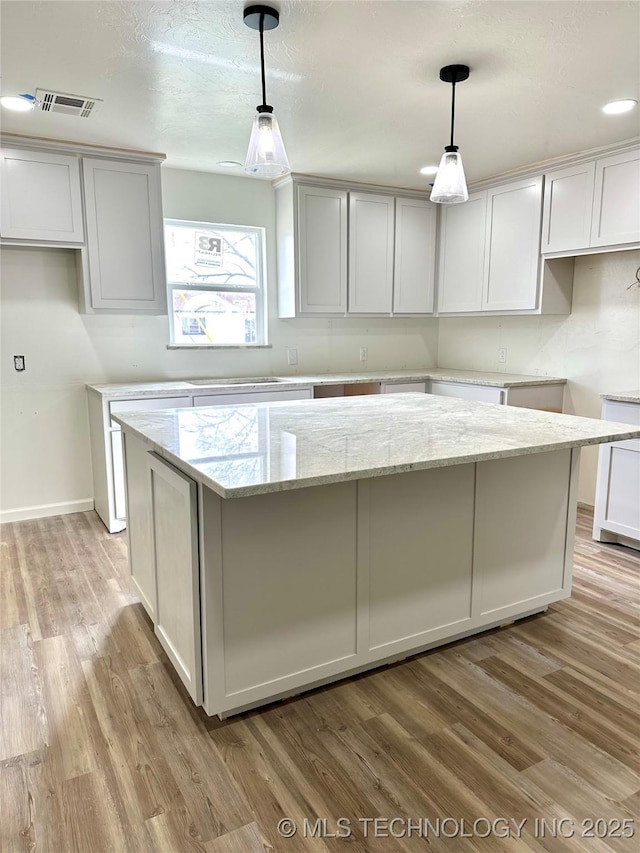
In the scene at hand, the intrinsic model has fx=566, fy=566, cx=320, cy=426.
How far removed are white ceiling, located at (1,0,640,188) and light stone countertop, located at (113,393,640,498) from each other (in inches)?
58.3

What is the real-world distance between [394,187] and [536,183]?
112 centimetres

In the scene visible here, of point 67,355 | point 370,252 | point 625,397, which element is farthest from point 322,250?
point 625,397

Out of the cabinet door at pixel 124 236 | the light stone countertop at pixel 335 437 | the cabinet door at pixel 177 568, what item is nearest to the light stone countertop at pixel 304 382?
the cabinet door at pixel 124 236

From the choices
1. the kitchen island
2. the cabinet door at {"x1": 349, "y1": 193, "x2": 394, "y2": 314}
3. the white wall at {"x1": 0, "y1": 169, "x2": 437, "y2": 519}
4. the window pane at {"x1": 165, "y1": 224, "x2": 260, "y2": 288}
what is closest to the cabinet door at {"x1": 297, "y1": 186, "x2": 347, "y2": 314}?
the cabinet door at {"x1": 349, "y1": 193, "x2": 394, "y2": 314}

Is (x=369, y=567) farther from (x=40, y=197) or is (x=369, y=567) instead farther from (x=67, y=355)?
(x=40, y=197)

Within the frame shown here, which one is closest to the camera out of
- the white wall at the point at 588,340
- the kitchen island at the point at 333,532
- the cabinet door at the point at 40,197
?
the kitchen island at the point at 333,532

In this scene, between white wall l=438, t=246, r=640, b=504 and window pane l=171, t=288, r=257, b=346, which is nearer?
white wall l=438, t=246, r=640, b=504

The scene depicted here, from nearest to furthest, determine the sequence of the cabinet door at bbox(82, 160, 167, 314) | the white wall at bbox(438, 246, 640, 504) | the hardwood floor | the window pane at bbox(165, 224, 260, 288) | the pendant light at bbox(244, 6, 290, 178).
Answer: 1. the hardwood floor
2. the pendant light at bbox(244, 6, 290, 178)
3. the cabinet door at bbox(82, 160, 167, 314)
4. the white wall at bbox(438, 246, 640, 504)
5. the window pane at bbox(165, 224, 260, 288)

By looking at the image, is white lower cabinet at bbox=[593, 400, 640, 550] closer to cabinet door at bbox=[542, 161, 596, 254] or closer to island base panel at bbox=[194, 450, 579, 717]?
island base panel at bbox=[194, 450, 579, 717]

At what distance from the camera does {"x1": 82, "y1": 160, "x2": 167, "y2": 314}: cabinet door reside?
3.55 meters

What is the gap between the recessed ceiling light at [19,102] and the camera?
8.98 ft

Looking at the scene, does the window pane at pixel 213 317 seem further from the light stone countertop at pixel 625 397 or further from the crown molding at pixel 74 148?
the light stone countertop at pixel 625 397

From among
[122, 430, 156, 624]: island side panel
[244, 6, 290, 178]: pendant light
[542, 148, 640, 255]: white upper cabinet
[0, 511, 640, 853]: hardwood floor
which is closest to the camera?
[0, 511, 640, 853]: hardwood floor

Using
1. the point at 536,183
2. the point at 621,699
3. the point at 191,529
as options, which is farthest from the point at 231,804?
the point at 536,183
